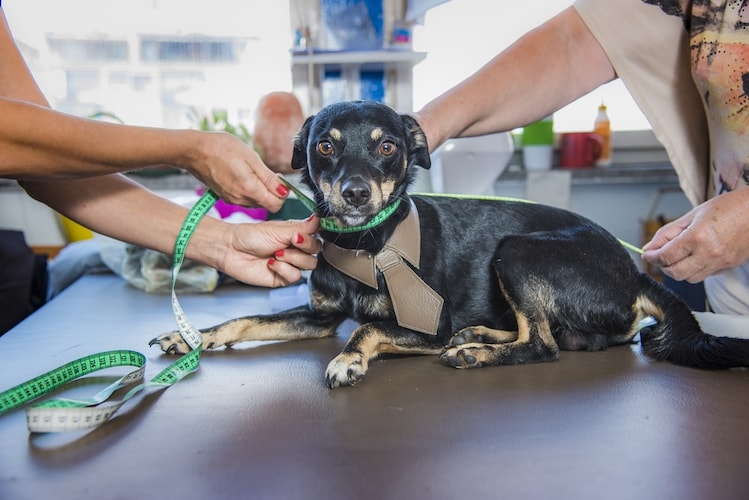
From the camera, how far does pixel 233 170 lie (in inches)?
51.1

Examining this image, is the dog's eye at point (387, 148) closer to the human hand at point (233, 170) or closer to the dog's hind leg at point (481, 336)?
the human hand at point (233, 170)

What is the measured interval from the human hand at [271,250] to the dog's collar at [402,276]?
0.10 m

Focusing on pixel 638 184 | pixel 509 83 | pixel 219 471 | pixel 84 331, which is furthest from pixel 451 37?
pixel 219 471

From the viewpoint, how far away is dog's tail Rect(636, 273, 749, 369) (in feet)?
4.08

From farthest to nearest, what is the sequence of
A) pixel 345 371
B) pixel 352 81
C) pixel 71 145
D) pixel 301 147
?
pixel 352 81, pixel 301 147, pixel 345 371, pixel 71 145

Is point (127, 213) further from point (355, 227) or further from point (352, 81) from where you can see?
point (352, 81)

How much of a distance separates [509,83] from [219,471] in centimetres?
128

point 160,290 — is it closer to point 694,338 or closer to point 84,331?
point 84,331

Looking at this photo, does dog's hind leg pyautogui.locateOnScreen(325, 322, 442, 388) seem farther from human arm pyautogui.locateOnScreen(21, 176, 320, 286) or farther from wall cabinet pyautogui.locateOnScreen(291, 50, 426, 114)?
wall cabinet pyautogui.locateOnScreen(291, 50, 426, 114)

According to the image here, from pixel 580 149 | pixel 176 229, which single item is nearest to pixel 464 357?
pixel 176 229

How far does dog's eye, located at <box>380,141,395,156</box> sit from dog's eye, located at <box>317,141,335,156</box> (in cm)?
11

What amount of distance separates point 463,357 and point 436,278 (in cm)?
26

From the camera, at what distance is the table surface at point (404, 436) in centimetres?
80

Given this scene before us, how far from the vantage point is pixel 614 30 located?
5.41 ft
